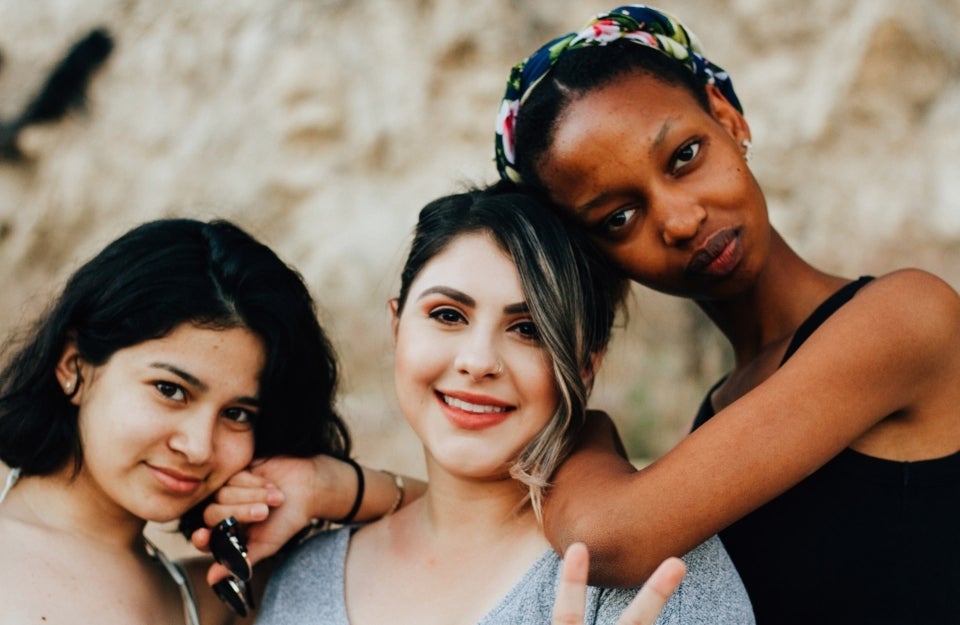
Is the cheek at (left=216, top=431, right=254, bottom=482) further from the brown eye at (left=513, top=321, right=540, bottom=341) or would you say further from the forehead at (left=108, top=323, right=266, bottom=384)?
the brown eye at (left=513, top=321, right=540, bottom=341)

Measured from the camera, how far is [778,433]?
1.87 meters

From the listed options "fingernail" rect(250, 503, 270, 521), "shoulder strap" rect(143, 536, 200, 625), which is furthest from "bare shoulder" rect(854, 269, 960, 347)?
"shoulder strap" rect(143, 536, 200, 625)

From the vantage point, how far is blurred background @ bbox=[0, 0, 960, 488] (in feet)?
17.4

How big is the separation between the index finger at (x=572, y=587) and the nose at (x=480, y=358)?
1.88 feet

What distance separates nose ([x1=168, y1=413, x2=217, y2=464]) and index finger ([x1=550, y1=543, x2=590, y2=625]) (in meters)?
0.98

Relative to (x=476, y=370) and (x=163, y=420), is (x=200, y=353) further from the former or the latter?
(x=476, y=370)

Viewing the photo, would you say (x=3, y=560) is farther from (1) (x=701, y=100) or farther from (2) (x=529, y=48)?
(2) (x=529, y=48)

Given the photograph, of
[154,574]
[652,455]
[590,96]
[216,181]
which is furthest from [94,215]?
[590,96]

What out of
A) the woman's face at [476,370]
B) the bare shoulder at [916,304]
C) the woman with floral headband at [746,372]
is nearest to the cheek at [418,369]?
the woman's face at [476,370]

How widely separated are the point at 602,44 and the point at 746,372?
2.63 ft

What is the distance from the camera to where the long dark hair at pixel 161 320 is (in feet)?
7.72

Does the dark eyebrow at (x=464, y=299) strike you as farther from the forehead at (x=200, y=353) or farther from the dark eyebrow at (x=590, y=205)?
the forehead at (x=200, y=353)

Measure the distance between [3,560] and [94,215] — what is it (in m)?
3.91

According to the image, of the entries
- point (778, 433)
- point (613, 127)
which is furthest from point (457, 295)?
point (778, 433)
